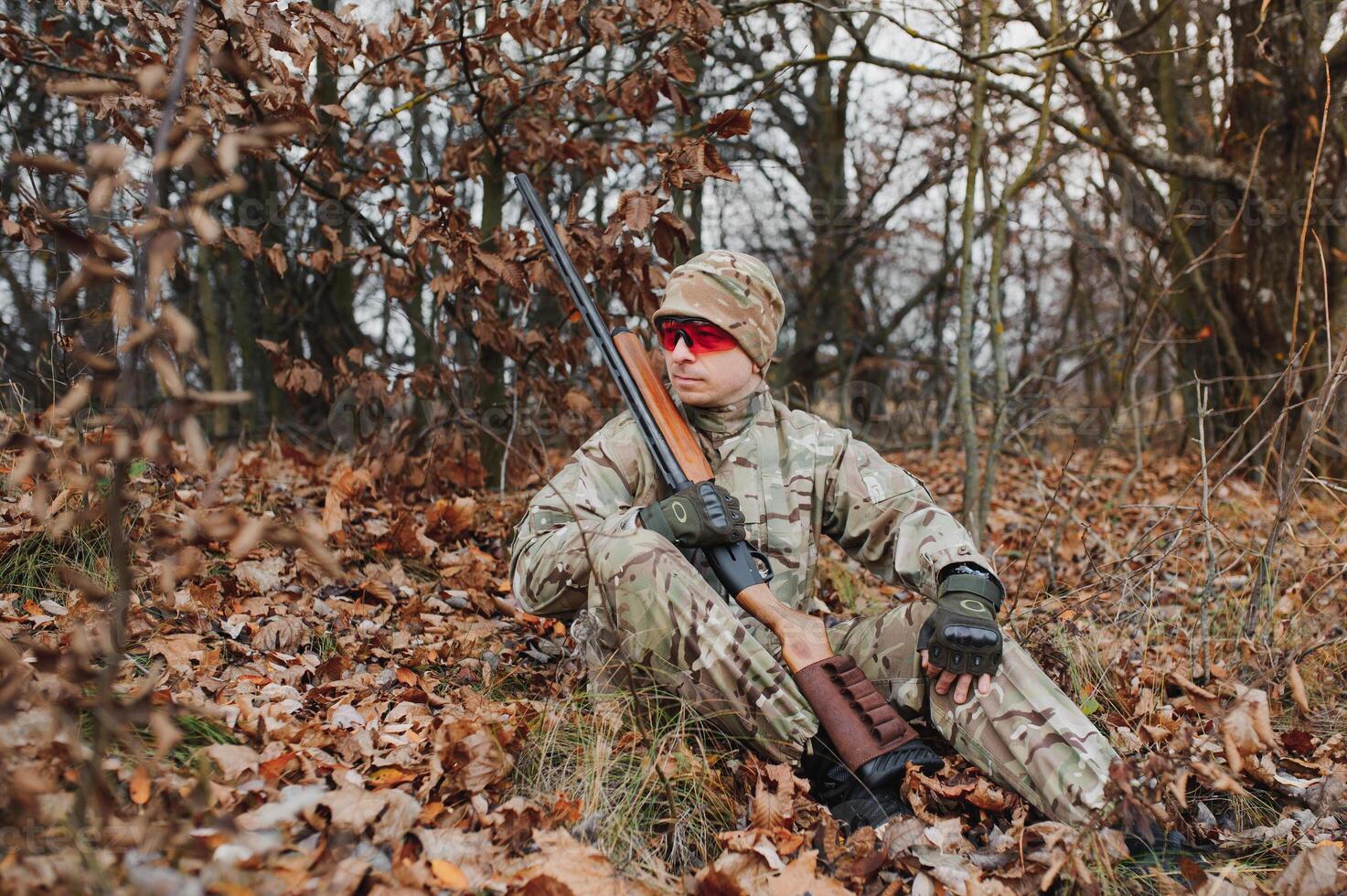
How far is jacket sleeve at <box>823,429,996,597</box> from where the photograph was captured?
304 cm

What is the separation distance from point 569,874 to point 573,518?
1.13m

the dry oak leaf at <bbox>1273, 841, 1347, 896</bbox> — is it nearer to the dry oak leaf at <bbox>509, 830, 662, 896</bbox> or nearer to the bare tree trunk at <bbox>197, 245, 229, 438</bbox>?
the dry oak leaf at <bbox>509, 830, 662, 896</bbox>

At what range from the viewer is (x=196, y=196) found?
5.31 ft

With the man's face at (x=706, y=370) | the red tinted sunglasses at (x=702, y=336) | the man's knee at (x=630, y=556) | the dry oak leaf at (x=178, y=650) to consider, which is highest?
the red tinted sunglasses at (x=702, y=336)

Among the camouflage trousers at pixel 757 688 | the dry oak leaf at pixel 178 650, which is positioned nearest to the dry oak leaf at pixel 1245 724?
the camouflage trousers at pixel 757 688

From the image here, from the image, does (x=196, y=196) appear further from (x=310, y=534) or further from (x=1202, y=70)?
(x=1202, y=70)

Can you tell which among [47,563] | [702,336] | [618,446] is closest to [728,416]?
[702,336]

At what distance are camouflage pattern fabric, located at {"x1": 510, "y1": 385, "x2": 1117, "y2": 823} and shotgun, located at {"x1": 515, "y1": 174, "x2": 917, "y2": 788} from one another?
0.25 ft

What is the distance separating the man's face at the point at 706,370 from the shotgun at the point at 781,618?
84mm

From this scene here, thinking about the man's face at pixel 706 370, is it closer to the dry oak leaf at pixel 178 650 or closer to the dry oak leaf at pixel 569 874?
the dry oak leaf at pixel 569 874

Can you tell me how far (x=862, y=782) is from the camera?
2643mm

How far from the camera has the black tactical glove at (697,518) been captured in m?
2.91

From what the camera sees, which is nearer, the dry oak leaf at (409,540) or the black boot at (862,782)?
the black boot at (862,782)

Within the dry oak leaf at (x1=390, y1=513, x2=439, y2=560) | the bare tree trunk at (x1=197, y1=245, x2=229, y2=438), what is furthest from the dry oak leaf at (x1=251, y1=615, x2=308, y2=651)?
the bare tree trunk at (x1=197, y1=245, x2=229, y2=438)
